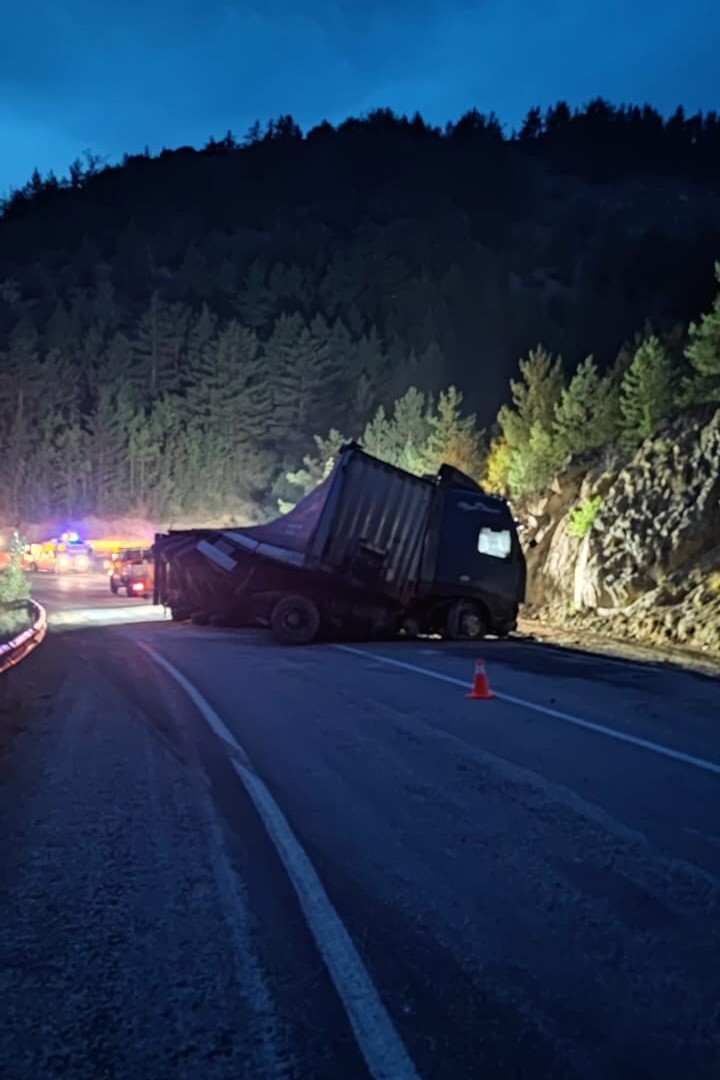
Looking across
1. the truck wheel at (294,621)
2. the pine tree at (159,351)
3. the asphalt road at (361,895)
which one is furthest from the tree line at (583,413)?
the pine tree at (159,351)

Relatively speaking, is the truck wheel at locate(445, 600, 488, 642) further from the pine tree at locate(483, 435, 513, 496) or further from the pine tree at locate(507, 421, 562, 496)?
the pine tree at locate(483, 435, 513, 496)

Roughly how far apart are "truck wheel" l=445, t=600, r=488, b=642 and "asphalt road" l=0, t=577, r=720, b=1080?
30.6ft

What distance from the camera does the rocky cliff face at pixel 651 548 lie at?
61.1 ft

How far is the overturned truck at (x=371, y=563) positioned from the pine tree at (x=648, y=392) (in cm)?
1286

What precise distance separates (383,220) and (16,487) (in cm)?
10593

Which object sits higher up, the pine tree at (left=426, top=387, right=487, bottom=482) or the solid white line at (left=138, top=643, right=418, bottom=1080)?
the pine tree at (left=426, top=387, right=487, bottom=482)

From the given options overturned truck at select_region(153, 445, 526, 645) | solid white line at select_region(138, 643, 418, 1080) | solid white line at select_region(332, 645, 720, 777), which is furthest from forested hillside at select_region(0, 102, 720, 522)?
solid white line at select_region(138, 643, 418, 1080)

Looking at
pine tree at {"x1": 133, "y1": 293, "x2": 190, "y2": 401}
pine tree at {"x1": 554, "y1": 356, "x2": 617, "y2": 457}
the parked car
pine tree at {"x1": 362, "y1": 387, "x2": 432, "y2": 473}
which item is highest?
pine tree at {"x1": 133, "y1": 293, "x2": 190, "y2": 401}

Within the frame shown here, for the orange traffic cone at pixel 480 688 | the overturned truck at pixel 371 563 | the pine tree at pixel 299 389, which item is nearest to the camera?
the orange traffic cone at pixel 480 688

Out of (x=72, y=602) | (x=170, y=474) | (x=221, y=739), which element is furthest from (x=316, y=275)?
(x=221, y=739)

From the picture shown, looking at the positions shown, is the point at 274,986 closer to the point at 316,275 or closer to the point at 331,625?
the point at 331,625

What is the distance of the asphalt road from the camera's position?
9.62 ft

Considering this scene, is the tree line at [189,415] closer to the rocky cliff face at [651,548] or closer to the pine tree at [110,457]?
the pine tree at [110,457]

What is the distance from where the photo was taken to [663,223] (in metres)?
150
